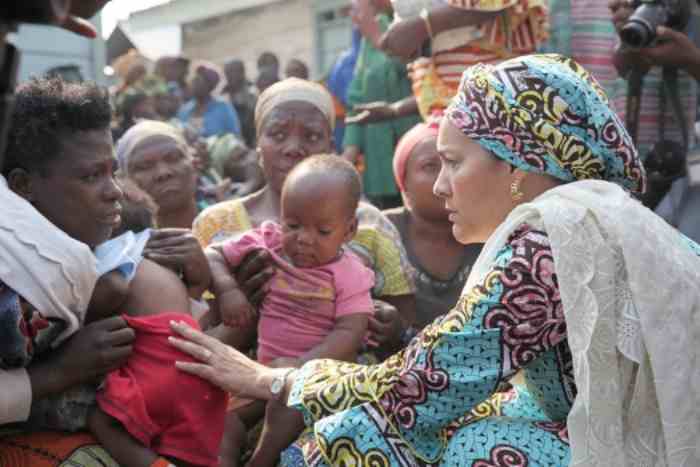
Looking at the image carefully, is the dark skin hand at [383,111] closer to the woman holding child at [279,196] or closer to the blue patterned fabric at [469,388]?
the woman holding child at [279,196]

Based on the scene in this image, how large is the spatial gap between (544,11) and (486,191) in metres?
2.38

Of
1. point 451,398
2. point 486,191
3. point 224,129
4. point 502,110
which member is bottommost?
point 224,129

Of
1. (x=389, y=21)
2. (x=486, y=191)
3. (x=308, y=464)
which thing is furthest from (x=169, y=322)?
(x=389, y=21)

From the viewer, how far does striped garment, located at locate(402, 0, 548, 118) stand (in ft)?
15.8

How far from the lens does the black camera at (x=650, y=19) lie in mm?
4278

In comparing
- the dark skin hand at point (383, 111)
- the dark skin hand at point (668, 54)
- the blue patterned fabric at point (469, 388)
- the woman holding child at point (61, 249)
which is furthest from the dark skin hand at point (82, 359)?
the dark skin hand at point (383, 111)

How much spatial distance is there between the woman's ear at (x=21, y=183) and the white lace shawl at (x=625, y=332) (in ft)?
4.21

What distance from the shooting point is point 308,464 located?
2.64m

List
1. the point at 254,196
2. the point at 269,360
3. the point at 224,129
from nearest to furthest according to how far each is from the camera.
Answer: the point at 269,360, the point at 254,196, the point at 224,129

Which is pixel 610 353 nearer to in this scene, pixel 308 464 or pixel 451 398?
pixel 451 398

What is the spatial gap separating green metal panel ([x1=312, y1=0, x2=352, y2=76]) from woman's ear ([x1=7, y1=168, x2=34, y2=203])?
14158mm

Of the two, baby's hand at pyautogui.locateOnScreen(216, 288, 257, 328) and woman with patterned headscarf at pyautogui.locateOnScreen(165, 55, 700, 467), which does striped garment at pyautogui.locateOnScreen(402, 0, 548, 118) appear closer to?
baby's hand at pyautogui.locateOnScreen(216, 288, 257, 328)

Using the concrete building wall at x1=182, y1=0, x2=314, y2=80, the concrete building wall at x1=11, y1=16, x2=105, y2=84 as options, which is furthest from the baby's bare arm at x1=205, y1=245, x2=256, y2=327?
the concrete building wall at x1=182, y1=0, x2=314, y2=80

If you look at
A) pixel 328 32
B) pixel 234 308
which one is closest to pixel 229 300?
pixel 234 308
